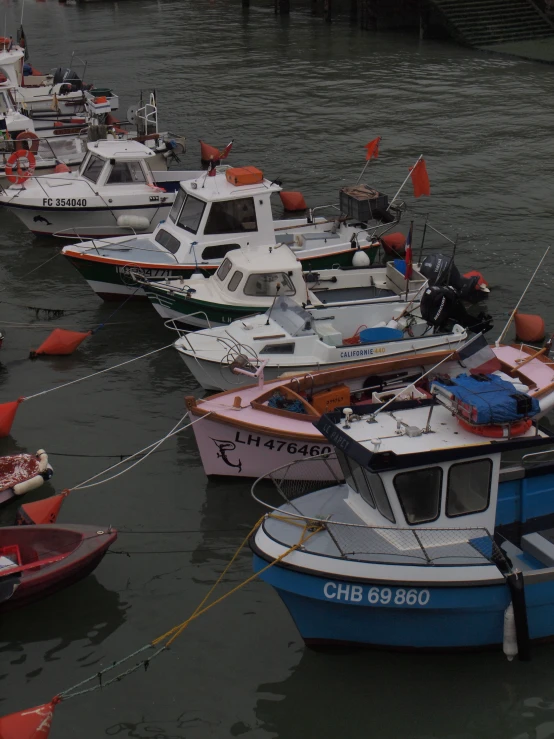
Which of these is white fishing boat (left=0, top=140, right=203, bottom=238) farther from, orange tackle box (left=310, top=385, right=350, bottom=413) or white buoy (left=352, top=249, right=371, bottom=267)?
orange tackle box (left=310, top=385, right=350, bottom=413)

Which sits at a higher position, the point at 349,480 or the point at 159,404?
the point at 349,480

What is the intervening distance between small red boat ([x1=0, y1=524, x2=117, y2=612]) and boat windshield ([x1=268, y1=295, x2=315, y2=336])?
219 inches

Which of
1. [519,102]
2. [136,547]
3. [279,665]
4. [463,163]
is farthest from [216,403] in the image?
[519,102]

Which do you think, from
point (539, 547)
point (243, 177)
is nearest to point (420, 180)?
point (243, 177)

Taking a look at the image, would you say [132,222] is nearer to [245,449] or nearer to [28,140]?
[28,140]

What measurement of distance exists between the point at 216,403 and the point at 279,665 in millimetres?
4623

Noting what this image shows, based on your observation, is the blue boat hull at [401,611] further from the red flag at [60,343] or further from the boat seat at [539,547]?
the red flag at [60,343]

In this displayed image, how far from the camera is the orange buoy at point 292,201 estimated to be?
87.2 feet

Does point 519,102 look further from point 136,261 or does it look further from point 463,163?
point 136,261

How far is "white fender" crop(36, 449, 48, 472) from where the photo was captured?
14414 mm

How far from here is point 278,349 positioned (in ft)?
53.7

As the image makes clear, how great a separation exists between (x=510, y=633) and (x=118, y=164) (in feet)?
55.8

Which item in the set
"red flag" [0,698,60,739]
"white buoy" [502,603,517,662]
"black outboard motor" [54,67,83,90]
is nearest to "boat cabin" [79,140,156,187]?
"black outboard motor" [54,67,83,90]

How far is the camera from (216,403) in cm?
1475
